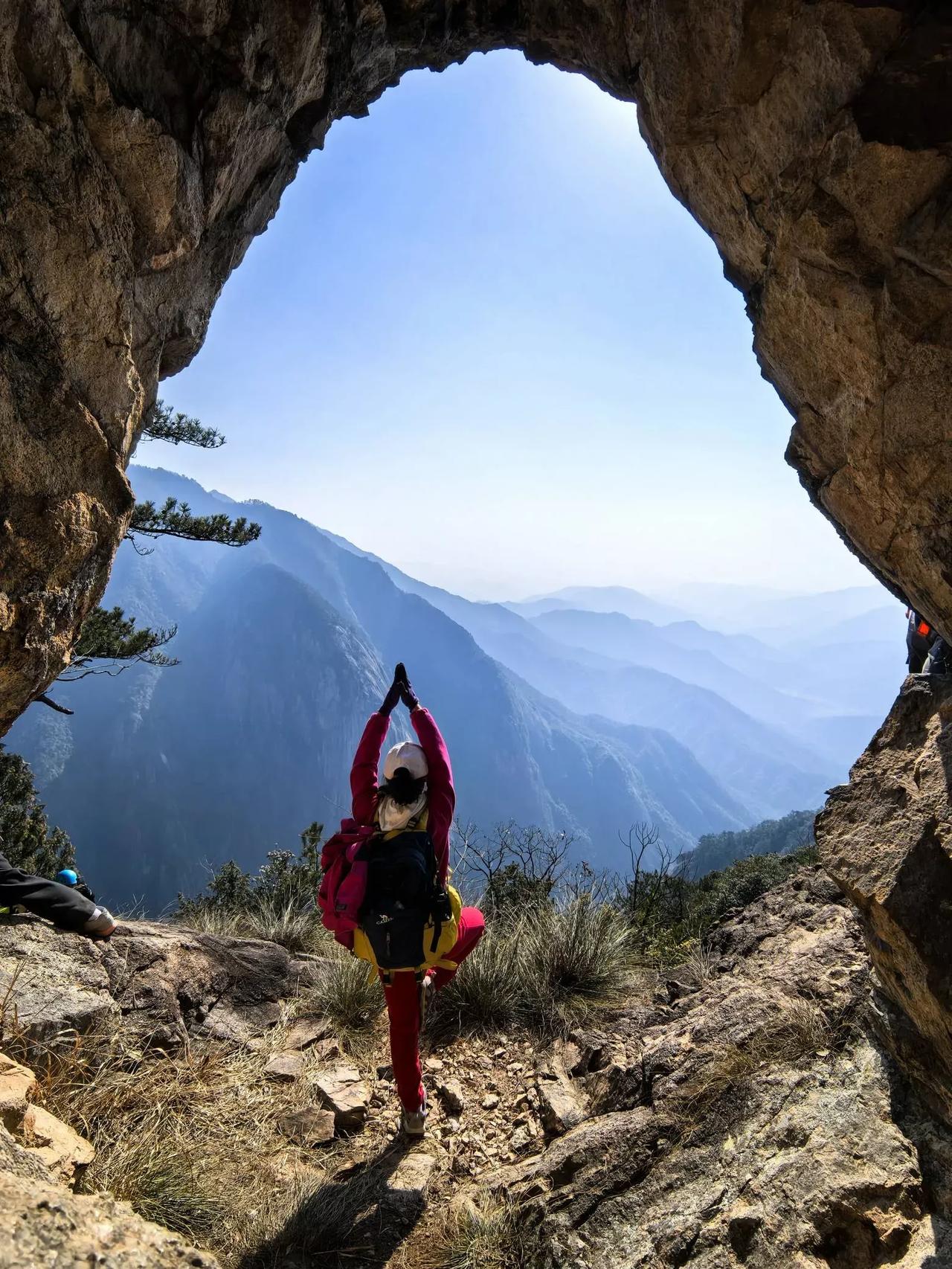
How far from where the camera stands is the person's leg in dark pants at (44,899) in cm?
464

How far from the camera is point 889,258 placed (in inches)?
147

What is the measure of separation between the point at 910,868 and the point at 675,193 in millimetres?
5800

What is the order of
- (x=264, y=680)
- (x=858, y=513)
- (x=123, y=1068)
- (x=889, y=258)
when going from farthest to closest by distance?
1. (x=264, y=680)
2. (x=858, y=513)
3. (x=123, y=1068)
4. (x=889, y=258)

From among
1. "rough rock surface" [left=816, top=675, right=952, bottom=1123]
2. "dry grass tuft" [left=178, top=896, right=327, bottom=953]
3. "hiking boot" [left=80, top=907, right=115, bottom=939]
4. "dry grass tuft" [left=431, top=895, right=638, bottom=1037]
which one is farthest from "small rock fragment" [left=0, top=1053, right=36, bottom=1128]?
"rough rock surface" [left=816, top=675, right=952, bottom=1123]

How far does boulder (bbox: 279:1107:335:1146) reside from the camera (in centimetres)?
399

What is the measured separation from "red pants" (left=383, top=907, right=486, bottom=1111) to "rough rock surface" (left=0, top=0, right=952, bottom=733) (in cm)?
329

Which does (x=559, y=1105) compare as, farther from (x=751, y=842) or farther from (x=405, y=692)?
(x=751, y=842)

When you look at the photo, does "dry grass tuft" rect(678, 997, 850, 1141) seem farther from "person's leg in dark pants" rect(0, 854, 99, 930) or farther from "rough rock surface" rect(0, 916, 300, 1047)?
"person's leg in dark pants" rect(0, 854, 99, 930)

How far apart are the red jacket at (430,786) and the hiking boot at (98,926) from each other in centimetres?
239

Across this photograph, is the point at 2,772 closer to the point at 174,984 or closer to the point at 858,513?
the point at 174,984

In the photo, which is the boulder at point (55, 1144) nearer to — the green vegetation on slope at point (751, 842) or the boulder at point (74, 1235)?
the boulder at point (74, 1235)

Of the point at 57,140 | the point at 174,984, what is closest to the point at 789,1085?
the point at 174,984

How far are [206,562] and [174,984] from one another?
18458cm

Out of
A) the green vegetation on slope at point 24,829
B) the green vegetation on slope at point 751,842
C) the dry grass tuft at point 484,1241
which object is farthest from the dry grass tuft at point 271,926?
the green vegetation on slope at point 751,842
